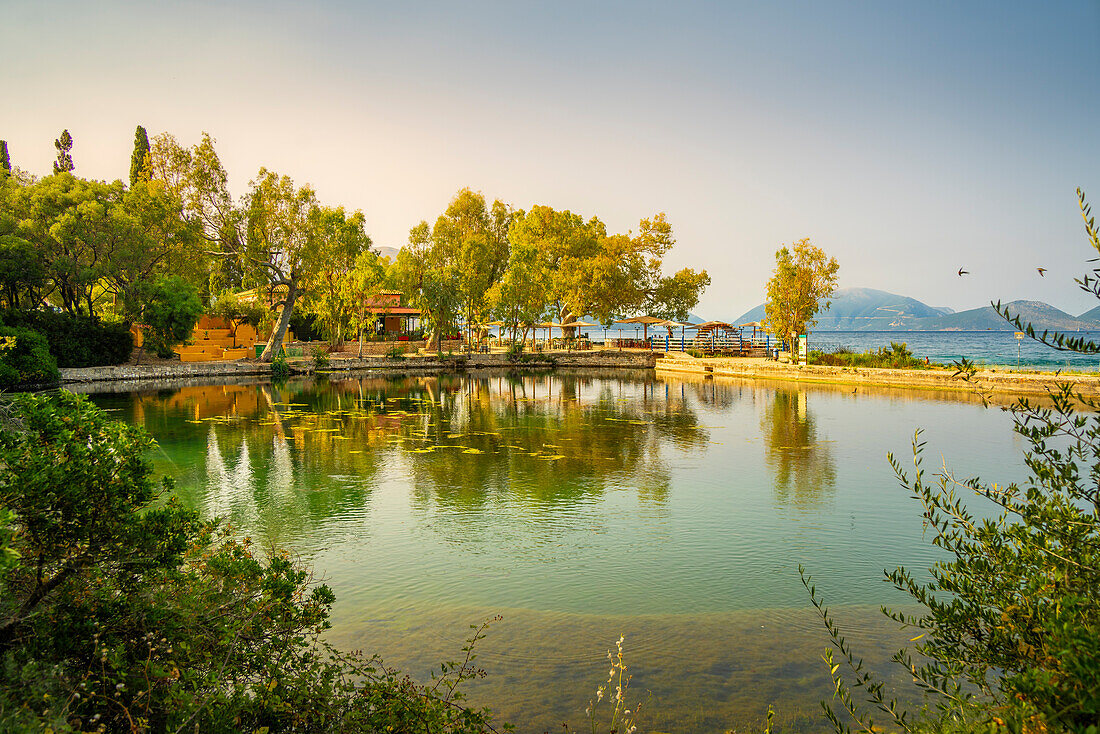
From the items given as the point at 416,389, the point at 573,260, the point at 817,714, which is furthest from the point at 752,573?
the point at 573,260

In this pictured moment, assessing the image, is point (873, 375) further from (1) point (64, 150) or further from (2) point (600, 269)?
(1) point (64, 150)

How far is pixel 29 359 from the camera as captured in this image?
2562 centimetres

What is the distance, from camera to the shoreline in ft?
83.9

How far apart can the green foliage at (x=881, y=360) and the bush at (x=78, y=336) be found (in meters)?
37.8

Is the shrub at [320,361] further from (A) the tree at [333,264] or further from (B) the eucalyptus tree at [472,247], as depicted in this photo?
(B) the eucalyptus tree at [472,247]

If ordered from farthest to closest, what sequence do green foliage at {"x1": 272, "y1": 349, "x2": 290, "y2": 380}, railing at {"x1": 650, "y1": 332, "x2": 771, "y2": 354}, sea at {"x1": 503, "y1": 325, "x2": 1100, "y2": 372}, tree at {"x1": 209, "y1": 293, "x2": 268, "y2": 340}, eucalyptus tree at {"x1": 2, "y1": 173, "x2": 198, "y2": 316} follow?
1. railing at {"x1": 650, "y1": 332, "x2": 771, "y2": 354}
2. tree at {"x1": 209, "y1": 293, "x2": 268, "y2": 340}
3. green foliage at {"x1": 272, "y1": 349, "x2": 290, "y2": 380}
4. sea at {"x1": 503, "y1": 325, "x2": 1100, "y2": 372}
5. eucalyptus tree at {"x1": 2, "y1": 173, "x2": 198, "y2": 316}

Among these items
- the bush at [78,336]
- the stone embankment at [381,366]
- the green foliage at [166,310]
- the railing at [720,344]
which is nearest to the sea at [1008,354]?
the railing at [720,344]

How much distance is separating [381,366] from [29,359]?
19.5m

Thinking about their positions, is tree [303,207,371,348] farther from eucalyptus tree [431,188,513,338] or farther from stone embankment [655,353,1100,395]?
stone embankment [655,353,1100,395]

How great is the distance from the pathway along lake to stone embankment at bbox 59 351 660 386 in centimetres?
1226

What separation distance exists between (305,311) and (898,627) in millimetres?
43049

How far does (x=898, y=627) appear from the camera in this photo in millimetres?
6664

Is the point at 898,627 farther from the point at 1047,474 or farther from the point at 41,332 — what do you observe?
the point at 41,332

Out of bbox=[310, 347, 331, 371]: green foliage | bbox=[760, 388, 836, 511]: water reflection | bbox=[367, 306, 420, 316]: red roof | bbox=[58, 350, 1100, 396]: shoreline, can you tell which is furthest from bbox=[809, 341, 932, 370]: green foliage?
bbox=[367, 306, 420, 316]: red roof
